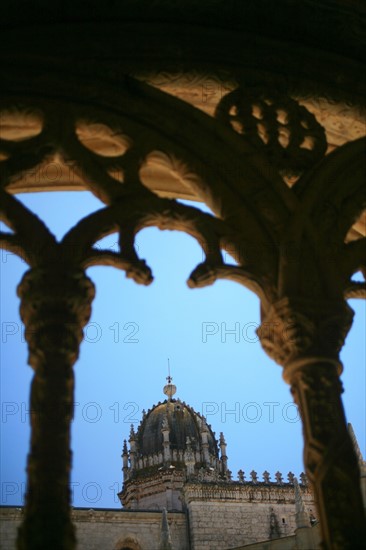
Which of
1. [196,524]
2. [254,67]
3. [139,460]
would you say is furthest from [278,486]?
[254,67]

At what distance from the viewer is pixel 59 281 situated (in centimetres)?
376

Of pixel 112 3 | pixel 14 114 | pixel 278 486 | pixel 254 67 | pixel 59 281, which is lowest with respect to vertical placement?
pixel 59 281

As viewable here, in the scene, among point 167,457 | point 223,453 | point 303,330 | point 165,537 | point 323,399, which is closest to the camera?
point 323,399

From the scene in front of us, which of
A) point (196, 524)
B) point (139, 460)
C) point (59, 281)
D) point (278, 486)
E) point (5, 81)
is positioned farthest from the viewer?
point (139, 460)

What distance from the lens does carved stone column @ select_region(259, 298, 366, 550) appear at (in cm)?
346

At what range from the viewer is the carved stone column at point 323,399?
3.46 metres

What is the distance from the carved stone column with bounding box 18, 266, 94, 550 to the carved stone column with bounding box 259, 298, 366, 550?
107 cm

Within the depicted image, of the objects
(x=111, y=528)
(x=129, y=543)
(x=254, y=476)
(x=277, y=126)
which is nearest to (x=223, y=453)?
(x=254, y=476)

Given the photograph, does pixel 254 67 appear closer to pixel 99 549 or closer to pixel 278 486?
pixel 99 549

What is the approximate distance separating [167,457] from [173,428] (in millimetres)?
2047

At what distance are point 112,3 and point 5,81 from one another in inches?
40.2

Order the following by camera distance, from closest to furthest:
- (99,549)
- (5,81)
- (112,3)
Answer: (5,81) → (112,3) → (99,549)

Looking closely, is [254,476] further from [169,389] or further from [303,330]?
[303,330]

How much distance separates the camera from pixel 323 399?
3770 millimetres
